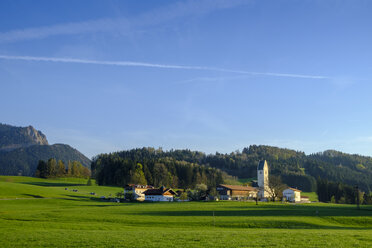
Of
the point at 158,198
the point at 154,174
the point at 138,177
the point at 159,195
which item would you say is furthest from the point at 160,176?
the point at 158,198

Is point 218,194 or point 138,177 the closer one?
point 218,194

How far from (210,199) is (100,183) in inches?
3281

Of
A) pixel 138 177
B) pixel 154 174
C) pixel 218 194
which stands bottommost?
pixel 218 194

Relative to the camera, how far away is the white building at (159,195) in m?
124

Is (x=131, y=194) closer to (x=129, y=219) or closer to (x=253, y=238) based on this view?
(x=129, y=219)

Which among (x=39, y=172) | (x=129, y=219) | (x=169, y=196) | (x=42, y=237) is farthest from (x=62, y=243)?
(x=39, y=172)

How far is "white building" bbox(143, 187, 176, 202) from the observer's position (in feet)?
406

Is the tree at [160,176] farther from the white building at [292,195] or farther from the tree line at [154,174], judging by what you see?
the white building at [292,195]

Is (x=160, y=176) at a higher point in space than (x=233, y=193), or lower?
higher

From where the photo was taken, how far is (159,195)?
4897 inches

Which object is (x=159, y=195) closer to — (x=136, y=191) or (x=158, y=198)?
(x=158, y=198)

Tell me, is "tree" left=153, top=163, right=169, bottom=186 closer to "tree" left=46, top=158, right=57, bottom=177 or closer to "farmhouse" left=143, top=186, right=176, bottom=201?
"farmhouse" left=143, top=186, right=176, bottom=201

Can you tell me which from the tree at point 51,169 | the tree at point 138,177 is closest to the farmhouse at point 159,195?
the tree at point 138,177

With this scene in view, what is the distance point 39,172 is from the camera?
189 m
